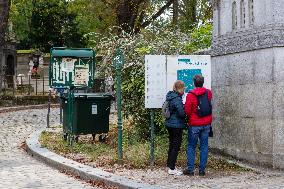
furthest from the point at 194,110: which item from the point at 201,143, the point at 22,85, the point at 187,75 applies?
the point at 22,85

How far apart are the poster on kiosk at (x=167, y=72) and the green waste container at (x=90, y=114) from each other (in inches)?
161

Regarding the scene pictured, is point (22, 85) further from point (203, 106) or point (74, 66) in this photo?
point (203, 106)

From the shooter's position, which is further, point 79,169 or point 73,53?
point 73,53

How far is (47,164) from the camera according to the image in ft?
40.3

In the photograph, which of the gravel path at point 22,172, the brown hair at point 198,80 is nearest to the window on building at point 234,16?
the brown hair at point 198,80

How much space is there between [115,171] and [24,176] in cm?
175

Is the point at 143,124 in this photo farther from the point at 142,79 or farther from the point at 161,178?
the point at 161,178

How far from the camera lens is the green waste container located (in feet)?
46.7

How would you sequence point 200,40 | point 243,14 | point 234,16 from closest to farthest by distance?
point 243,14 → point 234,16 → point 200,40

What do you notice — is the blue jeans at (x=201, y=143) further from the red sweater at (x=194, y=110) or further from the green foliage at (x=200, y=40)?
the green foliage at (x=200, y=40)

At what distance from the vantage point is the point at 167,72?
10523 millimetres

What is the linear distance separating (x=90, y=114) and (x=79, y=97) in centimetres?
49

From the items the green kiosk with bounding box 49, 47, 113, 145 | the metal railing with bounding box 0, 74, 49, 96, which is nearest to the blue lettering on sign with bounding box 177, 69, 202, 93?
the green kiosk with bounding box 49, 47, 113, 145

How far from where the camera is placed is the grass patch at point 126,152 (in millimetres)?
10781
